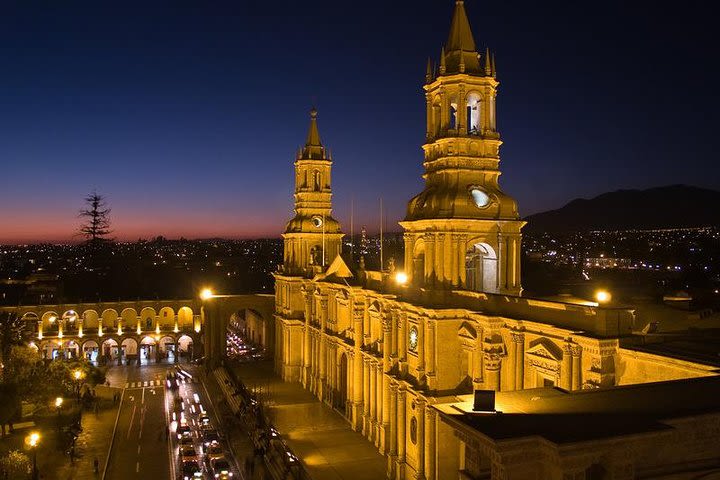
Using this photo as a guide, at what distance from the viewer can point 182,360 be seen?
227ft

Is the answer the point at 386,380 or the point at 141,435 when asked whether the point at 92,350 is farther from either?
the point at 386,380

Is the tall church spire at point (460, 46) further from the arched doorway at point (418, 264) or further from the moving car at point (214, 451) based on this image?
the moving car at point (214, 451)

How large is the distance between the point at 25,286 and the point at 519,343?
76.4 meters

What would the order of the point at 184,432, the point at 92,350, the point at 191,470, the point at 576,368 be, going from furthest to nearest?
the point at 92,350, the point at 184,432, the point at 191,470, the point at 576,368

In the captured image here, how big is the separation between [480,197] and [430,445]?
39.4 feet

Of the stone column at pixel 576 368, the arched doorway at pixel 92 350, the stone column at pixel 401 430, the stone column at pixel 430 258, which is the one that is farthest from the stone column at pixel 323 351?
the arched doorway at pixel 92 350

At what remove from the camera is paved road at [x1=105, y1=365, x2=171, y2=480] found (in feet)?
116

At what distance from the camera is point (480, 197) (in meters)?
30.2

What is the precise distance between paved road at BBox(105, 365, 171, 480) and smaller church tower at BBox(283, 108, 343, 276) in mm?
15959

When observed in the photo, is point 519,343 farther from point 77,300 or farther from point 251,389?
point 77,300

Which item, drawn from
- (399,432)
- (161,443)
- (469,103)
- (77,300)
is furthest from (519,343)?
(77,300)

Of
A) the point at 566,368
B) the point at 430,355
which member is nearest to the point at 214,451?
the point at 430,355

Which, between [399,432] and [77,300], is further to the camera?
[77,300]

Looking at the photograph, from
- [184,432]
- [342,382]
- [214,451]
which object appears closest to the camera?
[214,451]
